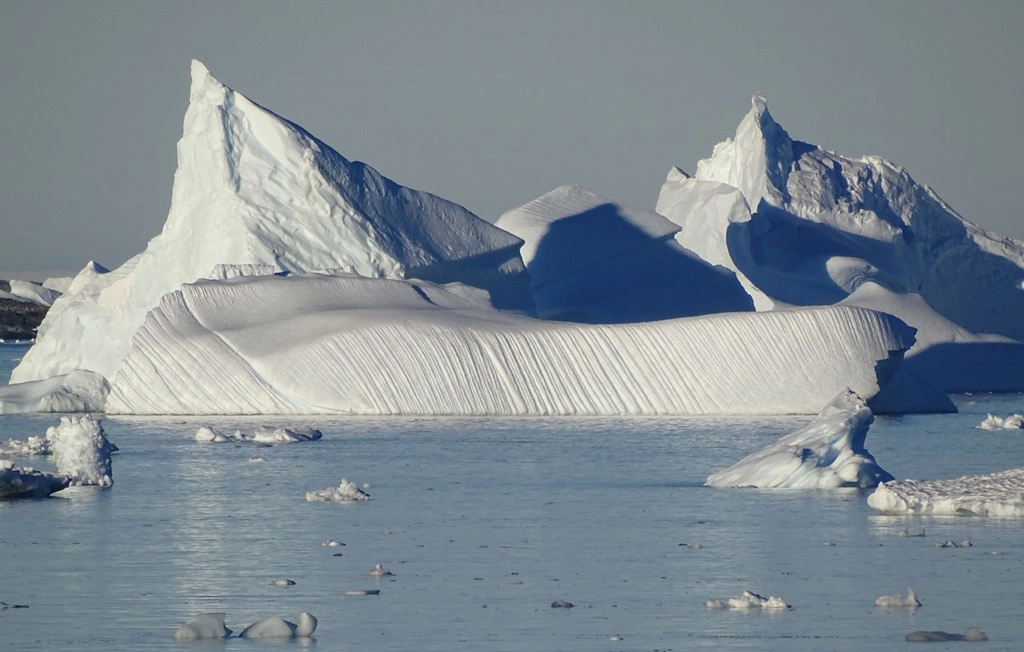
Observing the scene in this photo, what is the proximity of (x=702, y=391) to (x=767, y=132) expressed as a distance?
25659 millimetres

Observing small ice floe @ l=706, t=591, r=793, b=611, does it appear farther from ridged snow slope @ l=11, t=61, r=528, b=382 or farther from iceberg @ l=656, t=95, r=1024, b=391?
iceberg @ l=656, t=95, r=1024, b=391

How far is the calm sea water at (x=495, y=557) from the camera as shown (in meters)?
12.8

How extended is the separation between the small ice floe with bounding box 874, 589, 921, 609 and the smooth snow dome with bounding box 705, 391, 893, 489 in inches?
343

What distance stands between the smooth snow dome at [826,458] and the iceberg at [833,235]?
112 ft

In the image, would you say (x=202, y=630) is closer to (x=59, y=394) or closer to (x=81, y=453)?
(x=81, y=453)

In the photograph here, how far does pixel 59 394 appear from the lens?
4241 cm

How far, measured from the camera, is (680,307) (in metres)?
55.9

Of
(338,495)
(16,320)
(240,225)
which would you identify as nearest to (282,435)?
(338,495)

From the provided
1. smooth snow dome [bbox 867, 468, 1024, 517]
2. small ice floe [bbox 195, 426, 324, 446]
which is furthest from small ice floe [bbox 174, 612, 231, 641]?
small ice floe [bbox 195, 426, 324, 446]

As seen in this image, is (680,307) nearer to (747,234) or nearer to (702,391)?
(747,234)

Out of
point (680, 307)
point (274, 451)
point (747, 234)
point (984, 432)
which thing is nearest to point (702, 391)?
point (984, 432)

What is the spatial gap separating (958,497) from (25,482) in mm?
10796

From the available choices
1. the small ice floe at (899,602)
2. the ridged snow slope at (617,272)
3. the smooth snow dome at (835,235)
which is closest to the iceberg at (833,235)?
the smooth snow dome at (835,235)

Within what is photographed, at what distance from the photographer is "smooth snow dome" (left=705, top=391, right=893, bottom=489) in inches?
885
